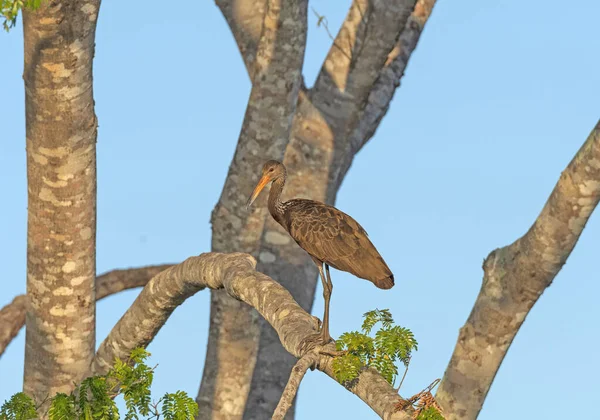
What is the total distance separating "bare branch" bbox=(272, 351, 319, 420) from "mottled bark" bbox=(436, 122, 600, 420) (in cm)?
264

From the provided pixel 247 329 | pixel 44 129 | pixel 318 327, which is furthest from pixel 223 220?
pixel 318 327

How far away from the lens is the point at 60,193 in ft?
30.3

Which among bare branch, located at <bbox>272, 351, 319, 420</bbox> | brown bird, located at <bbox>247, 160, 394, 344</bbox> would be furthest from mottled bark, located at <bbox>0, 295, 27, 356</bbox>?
bare branch, located at <bbox>272, 351, 319, 420</bbox>

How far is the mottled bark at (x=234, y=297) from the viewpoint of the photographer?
6.73 meters

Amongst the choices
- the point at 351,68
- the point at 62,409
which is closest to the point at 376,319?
the point at 62,409

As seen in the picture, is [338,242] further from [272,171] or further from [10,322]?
[10,322]

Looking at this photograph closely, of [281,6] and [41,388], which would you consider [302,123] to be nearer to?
[281,6]

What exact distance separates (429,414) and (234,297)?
2485mm

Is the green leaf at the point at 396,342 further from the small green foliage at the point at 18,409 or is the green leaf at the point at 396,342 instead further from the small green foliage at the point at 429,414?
the small green foliage at the point at 18,409

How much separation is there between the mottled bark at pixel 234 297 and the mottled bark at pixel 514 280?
2299mm

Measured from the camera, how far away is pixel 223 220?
446 inches

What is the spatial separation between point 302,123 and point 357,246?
16.6 ft

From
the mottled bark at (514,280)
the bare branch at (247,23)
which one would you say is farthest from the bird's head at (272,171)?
the bare branch at (247,23)

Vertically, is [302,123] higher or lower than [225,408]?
higher
